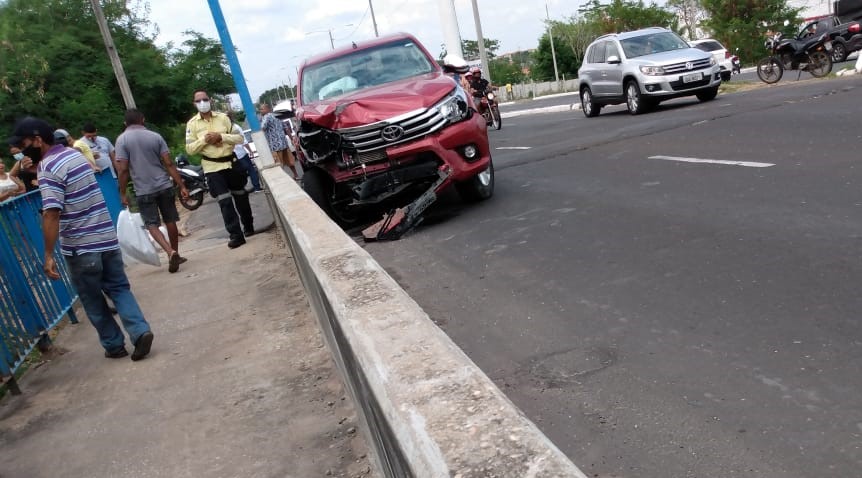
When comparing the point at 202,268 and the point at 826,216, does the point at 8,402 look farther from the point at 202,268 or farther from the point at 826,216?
the point at 826,216

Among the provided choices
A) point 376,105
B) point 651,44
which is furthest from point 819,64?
point 376,105

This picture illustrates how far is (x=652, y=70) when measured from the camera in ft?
52.9

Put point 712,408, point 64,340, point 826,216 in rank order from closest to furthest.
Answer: point 712,408
point 826,216
point 64,340

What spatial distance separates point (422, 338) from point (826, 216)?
468 centimetres

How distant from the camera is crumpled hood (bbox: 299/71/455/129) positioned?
7715 millimetres

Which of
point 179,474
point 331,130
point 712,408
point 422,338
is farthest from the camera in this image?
point 331,130

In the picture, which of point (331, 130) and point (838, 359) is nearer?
point (838, 359)

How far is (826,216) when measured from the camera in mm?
5660

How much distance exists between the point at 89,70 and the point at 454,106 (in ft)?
73.5

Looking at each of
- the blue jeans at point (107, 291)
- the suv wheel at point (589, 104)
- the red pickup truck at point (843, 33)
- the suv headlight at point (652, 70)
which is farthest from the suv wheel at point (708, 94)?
the blue jeans at point (107, 291)

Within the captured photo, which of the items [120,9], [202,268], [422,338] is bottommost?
[202,268]

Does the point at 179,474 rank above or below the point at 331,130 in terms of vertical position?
below

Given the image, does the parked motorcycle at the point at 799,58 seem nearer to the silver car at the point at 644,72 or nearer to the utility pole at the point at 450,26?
the silver car at the point at 644,72

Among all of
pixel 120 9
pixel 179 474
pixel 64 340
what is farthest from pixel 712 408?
pixel 120 9
